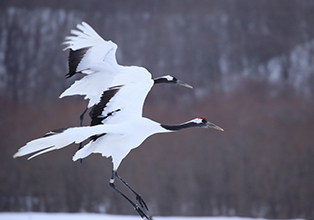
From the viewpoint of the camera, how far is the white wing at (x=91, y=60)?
2.41 m

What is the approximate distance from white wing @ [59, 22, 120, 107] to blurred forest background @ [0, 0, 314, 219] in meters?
1.72

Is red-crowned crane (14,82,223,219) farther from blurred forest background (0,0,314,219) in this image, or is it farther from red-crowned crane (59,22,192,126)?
blurred forest background (0,0,314,219)

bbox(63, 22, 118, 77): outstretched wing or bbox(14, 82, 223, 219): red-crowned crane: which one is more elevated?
bbox(63, 22, 118, 77): outstretched wing

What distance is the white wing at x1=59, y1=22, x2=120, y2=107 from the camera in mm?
2406

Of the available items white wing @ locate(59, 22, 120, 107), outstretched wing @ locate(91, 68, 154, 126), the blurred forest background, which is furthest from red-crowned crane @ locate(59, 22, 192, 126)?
the blurred forest background

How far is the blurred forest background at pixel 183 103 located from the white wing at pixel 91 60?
1.72 meters

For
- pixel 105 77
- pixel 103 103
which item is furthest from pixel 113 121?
pixel 105 77

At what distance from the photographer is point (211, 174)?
4230 millimetres

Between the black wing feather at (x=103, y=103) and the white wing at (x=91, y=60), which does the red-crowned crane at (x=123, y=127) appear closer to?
the black wing feather at (x=103, y=103)

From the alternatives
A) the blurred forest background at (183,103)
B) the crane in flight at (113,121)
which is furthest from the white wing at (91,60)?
the blurred forest background at (183,103)

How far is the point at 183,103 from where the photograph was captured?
4.39 meters

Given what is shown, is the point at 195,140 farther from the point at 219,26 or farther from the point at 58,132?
the point at 58,132

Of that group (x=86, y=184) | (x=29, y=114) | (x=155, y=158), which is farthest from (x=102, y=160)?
(x=29, y=114)

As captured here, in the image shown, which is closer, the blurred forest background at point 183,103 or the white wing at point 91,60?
the white wing at point 91,60
